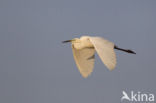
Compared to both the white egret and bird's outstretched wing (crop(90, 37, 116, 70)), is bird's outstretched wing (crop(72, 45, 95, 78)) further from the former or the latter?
bird's outstretched wing (crop(90, 37, 116, 70))

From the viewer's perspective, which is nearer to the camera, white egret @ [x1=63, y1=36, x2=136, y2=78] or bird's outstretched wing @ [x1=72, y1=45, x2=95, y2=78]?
white egret @ [x1=63, y1=36, x2=136, y2=78]

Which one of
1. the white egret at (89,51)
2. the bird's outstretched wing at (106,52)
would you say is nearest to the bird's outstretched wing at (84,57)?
the white egret at (89,51)

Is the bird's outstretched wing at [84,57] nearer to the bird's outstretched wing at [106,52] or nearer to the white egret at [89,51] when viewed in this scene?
the white egret at [89,51]

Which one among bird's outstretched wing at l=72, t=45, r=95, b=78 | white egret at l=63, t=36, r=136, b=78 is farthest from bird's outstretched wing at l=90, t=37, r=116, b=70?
bird's outstretched wing at l=72, t=45, r=95, b=78

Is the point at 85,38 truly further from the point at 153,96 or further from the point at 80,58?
the point at 153,96

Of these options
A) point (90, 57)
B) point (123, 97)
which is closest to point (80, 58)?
point (90, 57)

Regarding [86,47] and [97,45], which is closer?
[97,45]

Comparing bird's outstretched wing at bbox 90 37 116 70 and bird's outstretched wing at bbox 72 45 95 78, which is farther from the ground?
bird's outstretched wing at bbox 90 37 116 70
